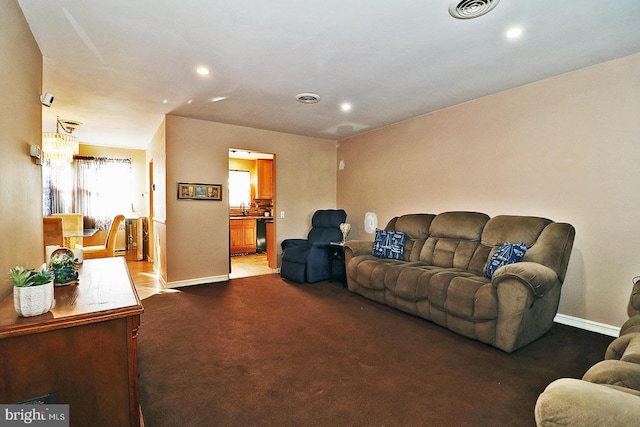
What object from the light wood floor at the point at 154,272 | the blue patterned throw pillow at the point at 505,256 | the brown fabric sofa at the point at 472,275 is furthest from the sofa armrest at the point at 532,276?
the light wood floor at the point at 154,272

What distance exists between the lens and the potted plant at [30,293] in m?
1.27

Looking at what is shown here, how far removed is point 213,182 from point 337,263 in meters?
2.43

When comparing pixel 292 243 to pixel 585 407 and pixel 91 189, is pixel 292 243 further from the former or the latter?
pixel 91 189

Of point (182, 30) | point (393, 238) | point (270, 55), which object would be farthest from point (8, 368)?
point (393, 238)

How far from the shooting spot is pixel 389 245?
4199 mm

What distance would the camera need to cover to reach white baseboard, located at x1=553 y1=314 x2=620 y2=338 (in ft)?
9.44

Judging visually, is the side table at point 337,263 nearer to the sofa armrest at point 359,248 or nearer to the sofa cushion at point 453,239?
the sofa armrest at point 359,248

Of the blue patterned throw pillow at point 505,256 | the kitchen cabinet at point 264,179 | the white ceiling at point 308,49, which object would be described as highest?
the white ceiling at point 308,49

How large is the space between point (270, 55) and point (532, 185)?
10.2 ft

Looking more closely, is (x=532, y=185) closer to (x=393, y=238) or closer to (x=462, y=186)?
(x=462, y=186)

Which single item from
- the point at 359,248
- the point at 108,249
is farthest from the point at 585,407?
the point at 108,249

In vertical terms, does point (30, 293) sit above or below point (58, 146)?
below

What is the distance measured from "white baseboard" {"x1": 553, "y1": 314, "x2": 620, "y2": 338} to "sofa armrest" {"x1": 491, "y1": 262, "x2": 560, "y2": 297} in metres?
0.84

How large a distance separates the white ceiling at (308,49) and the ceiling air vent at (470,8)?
7cm
